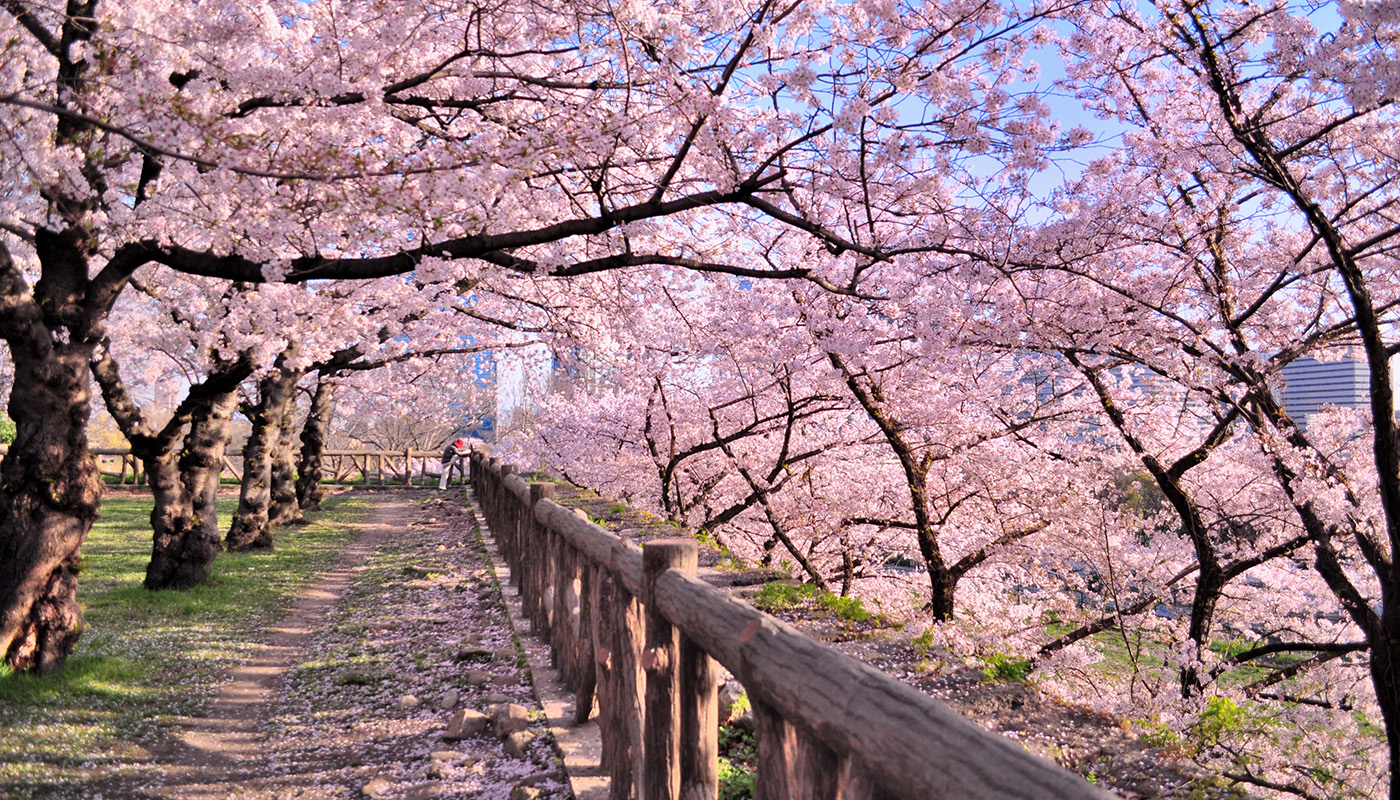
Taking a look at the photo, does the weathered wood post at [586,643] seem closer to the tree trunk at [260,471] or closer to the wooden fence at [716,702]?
the wooden fence at [716,702]

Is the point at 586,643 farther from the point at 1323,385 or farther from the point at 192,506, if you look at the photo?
the point at 1323,385

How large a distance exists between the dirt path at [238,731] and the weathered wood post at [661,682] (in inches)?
99.3

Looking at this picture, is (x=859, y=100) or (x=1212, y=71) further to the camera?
(x=1212, y=71)

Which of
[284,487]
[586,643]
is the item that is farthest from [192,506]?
[586,643]

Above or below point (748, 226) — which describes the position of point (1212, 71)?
above

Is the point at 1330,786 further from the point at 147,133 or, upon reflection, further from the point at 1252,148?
the point at 147,133

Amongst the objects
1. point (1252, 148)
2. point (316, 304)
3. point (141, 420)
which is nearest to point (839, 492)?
point (1252, 148)

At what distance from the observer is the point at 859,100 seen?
5754mm

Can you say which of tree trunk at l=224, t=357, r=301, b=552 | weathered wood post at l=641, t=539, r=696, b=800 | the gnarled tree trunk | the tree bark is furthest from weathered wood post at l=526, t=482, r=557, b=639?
tree trunk at l=224, t=357, r=301, b=552

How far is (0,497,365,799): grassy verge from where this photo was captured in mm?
4883

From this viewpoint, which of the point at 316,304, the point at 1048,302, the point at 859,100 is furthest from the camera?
the point at 316,304

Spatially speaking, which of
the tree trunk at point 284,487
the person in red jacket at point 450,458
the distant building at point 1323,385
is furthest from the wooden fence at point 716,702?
the person in red jacket at point 450,458

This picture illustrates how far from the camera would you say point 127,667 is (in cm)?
670

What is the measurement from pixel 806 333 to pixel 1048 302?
254 cm
